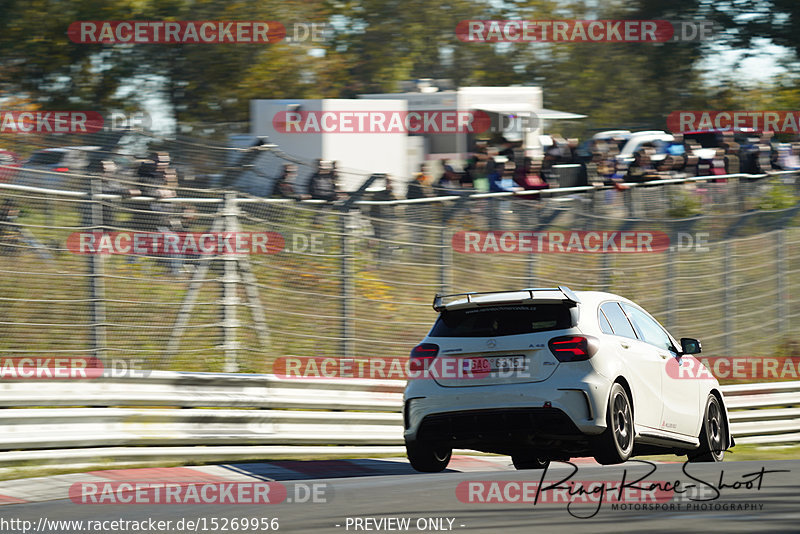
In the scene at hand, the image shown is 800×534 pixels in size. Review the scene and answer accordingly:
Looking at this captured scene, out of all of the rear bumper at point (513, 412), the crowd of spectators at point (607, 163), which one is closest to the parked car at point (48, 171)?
the rear bumper at point (513, 412)

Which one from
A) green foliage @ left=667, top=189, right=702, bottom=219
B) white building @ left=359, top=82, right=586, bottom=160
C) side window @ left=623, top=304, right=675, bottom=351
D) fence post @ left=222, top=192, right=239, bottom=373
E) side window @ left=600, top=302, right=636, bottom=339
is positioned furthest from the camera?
white building @ left=359, top=82, right=586, bottom=160

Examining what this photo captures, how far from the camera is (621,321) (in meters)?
10.6

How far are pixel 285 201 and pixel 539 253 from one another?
4366 mm

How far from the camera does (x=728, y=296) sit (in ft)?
63.7

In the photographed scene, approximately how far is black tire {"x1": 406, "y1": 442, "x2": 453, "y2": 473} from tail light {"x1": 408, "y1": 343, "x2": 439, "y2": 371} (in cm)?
66

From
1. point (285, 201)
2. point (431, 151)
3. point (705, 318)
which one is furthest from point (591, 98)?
point (285, 201)

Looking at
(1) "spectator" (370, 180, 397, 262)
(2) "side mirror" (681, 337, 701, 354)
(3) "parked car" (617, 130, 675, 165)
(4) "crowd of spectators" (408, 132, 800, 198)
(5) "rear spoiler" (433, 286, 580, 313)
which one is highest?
(3) "parked car" (617, 130, 675, 165)

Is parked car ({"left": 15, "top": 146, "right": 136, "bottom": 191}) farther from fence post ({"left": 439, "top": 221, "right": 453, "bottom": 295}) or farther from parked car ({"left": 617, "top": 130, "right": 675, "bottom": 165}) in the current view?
parked car ({"left": 617, "top": 130, "right": 675, "bottom": 165})

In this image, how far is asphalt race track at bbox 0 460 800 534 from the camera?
6.12 meters

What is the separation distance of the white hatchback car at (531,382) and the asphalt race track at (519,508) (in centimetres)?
59

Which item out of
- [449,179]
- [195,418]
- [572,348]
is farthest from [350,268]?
[449,179]

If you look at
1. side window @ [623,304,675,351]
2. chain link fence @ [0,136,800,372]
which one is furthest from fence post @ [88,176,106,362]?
side window @ [623,304,675,351]

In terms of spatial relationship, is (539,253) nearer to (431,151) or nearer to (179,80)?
(431,151)

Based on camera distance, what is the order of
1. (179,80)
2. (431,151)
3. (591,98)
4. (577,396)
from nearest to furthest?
1. (577,396)
2. (431,151)
3. (179,80)
4. (591,98)
